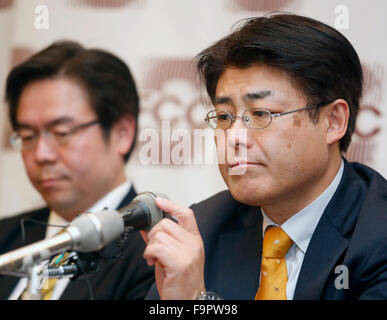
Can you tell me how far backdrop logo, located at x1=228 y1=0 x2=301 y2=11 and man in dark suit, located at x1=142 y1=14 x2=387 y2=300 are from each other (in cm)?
50

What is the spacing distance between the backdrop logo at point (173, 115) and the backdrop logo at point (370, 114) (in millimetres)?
557

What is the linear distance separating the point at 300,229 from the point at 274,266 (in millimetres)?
122

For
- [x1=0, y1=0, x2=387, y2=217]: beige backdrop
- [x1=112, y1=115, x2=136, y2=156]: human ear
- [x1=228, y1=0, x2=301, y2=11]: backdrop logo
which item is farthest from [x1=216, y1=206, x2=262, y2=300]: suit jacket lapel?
[x1=228, y1=0, x2=301, y2=11]: backdrop logo

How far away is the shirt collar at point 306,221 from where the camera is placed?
1430 mm

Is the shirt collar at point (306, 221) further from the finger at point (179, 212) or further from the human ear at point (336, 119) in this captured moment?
the finger at point (179, 212)

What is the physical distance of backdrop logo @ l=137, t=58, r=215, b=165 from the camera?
207 centimetres

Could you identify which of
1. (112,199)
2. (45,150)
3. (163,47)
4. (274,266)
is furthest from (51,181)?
(274,266)

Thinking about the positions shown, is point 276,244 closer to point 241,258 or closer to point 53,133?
point 241,258

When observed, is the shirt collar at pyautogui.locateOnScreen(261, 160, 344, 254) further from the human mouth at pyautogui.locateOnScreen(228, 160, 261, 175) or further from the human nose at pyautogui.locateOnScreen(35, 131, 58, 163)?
the human nose at pyautogui.locateOnScreen(35, 131, 58, 163)

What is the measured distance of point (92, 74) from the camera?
2.13 m

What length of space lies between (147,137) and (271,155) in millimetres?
814
